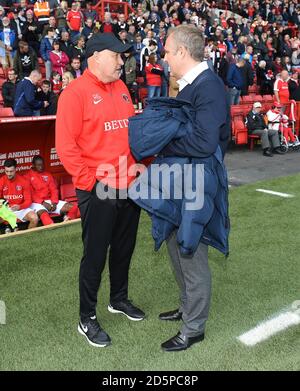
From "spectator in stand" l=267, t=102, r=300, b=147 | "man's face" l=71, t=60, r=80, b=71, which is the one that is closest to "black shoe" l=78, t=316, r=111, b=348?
"man's face" l=71, t=60, r=80, b=71

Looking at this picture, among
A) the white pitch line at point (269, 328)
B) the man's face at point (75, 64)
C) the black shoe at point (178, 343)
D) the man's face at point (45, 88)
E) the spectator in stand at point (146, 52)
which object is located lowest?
the white pitch line at point (269, 328)

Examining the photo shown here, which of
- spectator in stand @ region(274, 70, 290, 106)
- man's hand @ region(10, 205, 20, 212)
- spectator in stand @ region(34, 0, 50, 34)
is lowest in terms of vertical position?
man's hand @ region(10, 205, 20, 212)

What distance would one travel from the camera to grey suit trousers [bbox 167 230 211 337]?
111 inches

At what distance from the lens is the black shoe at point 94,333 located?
121 inches

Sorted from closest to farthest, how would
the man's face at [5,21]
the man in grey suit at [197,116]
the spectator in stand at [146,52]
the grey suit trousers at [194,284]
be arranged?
the man in grey suit at [197,116] → the grey suit trousers at [194,284] → the man's face at [5,21] → the spectator in stand at [146,52]

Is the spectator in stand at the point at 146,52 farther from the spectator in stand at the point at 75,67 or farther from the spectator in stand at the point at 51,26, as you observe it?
the spectator in stand at the point at 75,67

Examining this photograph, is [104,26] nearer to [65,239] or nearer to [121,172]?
[65,239]

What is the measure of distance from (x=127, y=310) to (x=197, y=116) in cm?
158

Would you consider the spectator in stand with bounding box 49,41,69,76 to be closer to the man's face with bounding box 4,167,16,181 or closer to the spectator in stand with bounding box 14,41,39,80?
the spectator in stand with bounding box 14,41,39,80

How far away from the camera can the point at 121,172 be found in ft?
9.82

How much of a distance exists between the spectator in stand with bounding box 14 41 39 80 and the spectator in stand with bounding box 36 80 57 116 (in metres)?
1.98

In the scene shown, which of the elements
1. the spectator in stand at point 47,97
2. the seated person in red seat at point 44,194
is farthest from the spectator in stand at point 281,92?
the seated person in red seat at point 44,194

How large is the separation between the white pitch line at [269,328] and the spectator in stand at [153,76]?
970 cm
